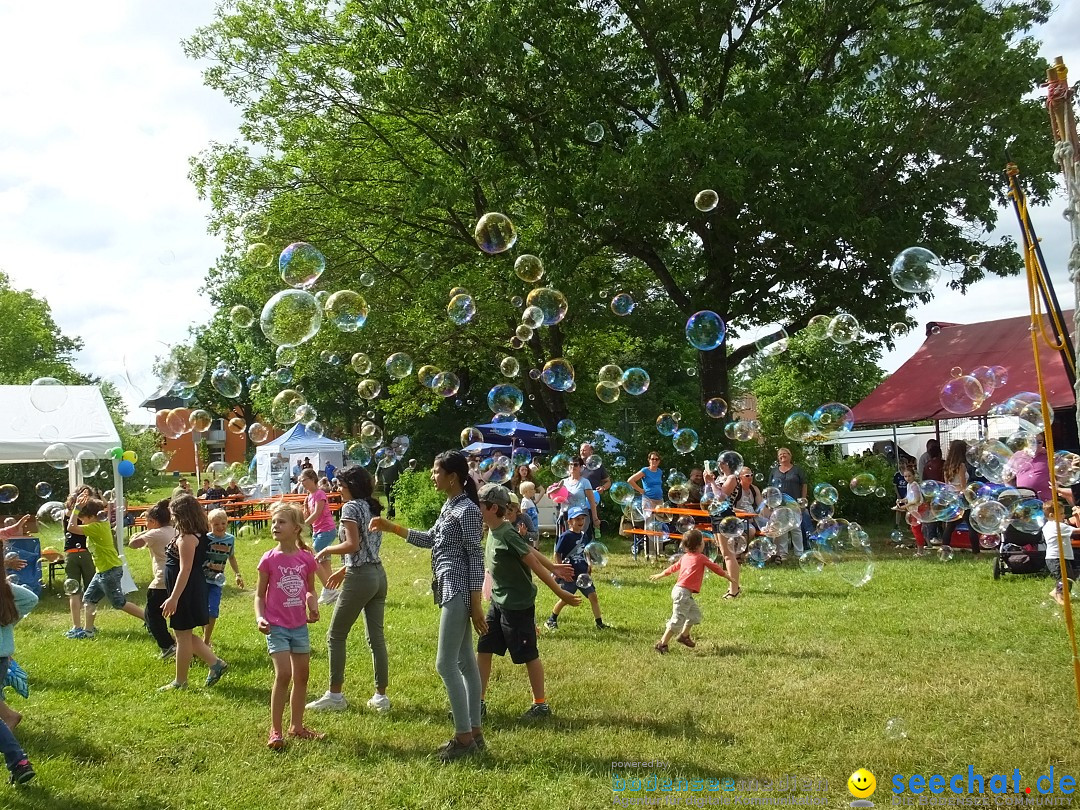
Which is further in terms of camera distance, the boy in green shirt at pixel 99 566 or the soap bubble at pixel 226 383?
the soap bubble at pixel 226 383

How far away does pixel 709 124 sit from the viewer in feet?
47.3

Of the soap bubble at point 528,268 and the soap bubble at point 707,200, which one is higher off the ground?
the soap bubble at point 707,200

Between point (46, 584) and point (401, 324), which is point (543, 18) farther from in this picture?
point (46, 584)

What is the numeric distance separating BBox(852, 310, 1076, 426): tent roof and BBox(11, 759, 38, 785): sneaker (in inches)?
575

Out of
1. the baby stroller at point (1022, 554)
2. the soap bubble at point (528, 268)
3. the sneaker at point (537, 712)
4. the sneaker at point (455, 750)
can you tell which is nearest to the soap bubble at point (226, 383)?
the soap bubble at point (528, 268)

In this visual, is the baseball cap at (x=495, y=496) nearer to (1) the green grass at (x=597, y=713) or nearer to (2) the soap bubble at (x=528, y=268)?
(1) the green grass at (x=597, y=713)

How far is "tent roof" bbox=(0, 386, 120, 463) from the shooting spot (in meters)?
12.3

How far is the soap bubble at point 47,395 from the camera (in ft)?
39.2

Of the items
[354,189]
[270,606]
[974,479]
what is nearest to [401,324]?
[354,189]

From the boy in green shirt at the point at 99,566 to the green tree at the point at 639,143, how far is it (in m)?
9.43

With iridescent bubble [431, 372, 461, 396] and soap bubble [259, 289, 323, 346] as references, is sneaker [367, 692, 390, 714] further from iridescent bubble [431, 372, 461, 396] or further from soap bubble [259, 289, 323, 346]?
iridescent bubble [431, 372, 461, 396]

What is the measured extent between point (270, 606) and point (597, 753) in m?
2.25

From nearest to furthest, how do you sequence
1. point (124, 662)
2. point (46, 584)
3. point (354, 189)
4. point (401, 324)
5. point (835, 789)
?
point (835, 789)
point (124, 662)
point (46, 584)
point (354, 189)
point (401, 324)

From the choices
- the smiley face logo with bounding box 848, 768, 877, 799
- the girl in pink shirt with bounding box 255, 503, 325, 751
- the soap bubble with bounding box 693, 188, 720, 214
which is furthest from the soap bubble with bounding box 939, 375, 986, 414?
the girl in pink shirt with bounding box 255, 503, 325, 751
